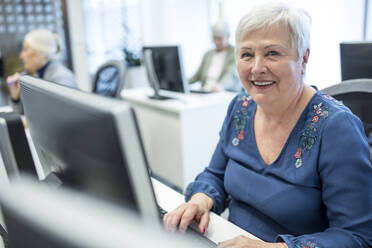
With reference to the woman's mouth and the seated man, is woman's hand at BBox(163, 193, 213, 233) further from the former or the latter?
the seated man

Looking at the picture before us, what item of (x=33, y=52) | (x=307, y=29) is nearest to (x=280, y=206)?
(x=307, y=29)

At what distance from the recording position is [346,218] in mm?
810

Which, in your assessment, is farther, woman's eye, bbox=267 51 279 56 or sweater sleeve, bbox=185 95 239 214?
sweater sleeve, bbox=185 95 239 214

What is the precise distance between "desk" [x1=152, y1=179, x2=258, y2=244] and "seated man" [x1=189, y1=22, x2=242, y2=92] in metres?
2.27

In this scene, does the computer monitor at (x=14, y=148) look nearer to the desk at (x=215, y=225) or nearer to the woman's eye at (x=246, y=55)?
the desk at (x=215, y=225)

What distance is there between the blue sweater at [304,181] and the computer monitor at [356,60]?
258 mm

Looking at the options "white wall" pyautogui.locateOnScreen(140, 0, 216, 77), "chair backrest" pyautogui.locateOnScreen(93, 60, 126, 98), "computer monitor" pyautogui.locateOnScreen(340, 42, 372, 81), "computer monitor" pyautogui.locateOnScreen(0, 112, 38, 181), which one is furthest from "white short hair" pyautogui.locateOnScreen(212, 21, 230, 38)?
"computer monitor" pyautogui.locateOnScreen(0, 112, 38, 181)

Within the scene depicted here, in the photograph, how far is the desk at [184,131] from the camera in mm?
2555

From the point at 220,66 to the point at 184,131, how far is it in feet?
4.51

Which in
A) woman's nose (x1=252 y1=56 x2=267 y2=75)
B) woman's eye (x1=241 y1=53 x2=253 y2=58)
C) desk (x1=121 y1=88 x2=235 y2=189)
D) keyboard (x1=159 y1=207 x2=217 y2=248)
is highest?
woman's eye (x1=241 y1=53 x2=253 y2=58)

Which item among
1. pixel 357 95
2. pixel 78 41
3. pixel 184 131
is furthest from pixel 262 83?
pixel 78 41

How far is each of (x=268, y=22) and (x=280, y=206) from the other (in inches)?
19.5

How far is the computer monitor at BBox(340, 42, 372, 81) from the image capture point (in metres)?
1.11

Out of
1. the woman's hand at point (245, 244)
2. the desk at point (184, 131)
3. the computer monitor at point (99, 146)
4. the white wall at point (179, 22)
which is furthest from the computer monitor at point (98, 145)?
the white wall at point (179, 22)
